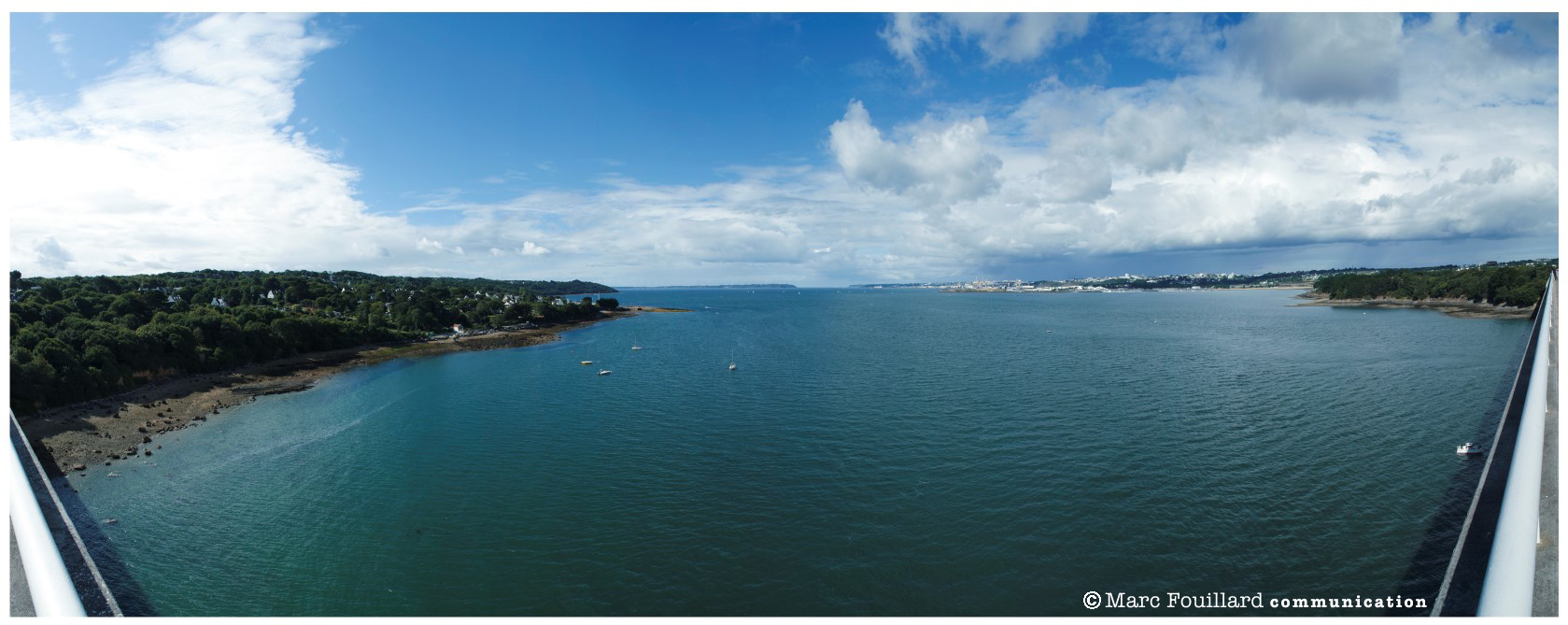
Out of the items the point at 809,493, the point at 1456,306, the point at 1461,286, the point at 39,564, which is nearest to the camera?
the point at 39,564

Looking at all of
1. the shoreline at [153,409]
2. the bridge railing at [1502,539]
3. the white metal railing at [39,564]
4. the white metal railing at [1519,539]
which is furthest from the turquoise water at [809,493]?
the white metal railing at [39,564]

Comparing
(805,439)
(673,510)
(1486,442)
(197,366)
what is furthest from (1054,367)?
(197,366)

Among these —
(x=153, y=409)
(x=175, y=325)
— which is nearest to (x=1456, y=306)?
(x=153, y=409)

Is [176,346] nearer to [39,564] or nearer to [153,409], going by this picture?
[153,409]

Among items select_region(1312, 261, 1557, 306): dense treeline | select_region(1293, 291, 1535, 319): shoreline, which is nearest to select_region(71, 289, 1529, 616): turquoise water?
select_region(1293, 291, 1535, 319): shoreline

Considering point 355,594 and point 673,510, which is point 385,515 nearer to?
point 355,594

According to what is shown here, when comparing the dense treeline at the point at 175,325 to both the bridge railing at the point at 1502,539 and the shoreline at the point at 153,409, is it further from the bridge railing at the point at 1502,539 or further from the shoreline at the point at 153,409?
the bridge railing at the point at 1502,539
